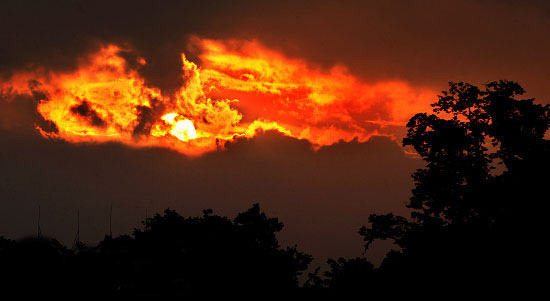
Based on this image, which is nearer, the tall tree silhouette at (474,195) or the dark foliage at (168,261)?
the tall tree silhouette at (474,195)

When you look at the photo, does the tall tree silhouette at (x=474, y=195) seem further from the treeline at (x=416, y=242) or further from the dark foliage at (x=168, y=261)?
the dark foliage at (x=168, y=261)

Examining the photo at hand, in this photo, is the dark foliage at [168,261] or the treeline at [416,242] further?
the dark foliage at [168,261]

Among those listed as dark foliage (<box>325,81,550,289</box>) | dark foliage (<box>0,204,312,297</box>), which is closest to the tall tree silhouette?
dark foliage (<box>325,81,550,289</box>)

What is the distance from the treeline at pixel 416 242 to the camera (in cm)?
2934

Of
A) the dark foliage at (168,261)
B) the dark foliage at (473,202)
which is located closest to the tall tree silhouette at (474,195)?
the dark foliage at (473,202)

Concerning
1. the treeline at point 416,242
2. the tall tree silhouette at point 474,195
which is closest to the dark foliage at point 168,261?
the treeline at point 416,242

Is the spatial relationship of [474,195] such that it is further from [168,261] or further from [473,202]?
[168,261]

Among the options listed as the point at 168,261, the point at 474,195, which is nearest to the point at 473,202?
the point at 474,195

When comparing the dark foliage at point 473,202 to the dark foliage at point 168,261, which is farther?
the dark foliage at point 168,261

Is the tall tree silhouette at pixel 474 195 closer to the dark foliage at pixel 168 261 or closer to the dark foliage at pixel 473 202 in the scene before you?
the dark foliage at pixel 473 202

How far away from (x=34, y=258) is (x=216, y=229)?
14118 millimetres

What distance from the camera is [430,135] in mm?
39062

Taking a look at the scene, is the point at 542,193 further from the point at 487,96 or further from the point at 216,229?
the point at 216,229

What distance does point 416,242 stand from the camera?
33031 mm
